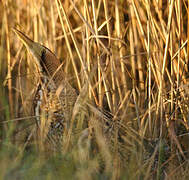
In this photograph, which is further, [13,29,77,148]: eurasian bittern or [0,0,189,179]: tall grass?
[13,29,77,148]: eurasian bittern

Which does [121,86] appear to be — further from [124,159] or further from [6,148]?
[6,148]

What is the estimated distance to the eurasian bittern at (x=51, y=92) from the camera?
176cm

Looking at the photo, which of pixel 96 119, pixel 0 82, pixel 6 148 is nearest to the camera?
pixel 6 148

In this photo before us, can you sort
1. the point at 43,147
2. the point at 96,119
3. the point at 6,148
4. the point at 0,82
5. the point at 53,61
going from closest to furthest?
the point at 6,148, the point at 43,147, the point at 96,119, the point at 53,61, the point at 0,82

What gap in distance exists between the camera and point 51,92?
6.07ft

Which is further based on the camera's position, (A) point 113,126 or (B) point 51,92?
(B) point 51,92

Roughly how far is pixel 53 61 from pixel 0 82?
785 millimetres

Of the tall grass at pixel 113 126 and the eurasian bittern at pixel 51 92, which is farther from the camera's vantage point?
the eurasian bittern at pixel 51 92

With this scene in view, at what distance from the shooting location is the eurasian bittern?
1.76 meters

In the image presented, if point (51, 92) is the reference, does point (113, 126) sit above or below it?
below

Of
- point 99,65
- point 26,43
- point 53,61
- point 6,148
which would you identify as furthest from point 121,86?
point 6,148

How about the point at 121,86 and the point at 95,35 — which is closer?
the point at 95,35

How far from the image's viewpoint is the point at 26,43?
1.78 meters

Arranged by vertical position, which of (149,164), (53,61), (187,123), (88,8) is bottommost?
(149,164)
